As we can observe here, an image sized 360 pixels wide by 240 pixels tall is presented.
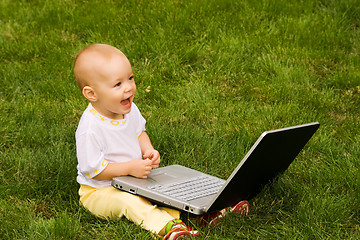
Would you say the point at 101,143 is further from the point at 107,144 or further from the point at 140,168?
the point at 140,168

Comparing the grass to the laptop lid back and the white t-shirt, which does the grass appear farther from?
the white t-shirt

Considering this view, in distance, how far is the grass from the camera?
3.08 meters

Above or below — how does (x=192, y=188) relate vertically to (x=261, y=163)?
below

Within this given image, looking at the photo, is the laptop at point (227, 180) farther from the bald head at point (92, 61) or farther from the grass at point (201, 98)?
the bald head at point (92, 61)

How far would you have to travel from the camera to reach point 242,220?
3002 mm

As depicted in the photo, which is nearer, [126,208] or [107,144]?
[126,208]

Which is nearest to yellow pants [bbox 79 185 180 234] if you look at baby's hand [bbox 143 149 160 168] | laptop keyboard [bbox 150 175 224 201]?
laptop keyboard [bbox 150 175 224 201]

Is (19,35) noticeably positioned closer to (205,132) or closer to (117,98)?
(205,132)

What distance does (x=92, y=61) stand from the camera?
3.04m

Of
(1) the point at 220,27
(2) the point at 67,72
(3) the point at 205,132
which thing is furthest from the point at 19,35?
(3) the point at 205,132

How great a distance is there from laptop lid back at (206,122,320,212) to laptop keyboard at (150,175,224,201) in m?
0.19

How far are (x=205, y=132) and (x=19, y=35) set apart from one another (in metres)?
2.53

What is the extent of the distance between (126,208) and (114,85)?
2.24 ft

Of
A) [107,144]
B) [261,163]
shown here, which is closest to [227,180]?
[261,163]
